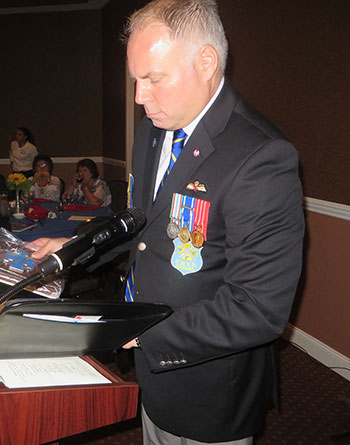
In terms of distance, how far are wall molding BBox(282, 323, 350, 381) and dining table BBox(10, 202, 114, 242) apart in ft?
6.03

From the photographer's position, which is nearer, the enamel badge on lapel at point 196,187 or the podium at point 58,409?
the podium at point 58,409

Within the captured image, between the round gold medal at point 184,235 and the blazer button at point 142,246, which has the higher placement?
the round gold medal at point 184,235

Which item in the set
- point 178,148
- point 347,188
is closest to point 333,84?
point 347,188

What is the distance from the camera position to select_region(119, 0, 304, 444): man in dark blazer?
38.1 inches

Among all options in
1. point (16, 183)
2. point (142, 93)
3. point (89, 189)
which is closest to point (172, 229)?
point (142, 93)

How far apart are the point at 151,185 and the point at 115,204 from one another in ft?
11.1

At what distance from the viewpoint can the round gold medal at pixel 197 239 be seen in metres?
1.09

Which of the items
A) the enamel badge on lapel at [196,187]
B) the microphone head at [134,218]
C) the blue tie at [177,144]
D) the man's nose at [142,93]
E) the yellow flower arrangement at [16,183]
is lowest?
the yellow flower arrangement at [16,183]

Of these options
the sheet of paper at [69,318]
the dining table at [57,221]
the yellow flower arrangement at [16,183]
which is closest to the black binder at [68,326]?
the sheet of paper at [69,318]

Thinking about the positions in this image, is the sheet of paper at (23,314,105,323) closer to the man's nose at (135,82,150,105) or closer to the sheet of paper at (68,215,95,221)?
the man's nose at (135,82,150,105)

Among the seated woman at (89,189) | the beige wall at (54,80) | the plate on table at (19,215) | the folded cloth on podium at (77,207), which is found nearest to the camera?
the plate on table at (19,215)

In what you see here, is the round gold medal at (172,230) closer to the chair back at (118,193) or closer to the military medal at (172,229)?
the military medal at (172,229)

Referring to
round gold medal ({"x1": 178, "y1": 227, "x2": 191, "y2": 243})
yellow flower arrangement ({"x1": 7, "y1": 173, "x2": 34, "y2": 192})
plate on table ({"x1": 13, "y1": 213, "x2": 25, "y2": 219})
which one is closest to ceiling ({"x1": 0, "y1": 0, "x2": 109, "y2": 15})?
yellow flower arrangement ({"x1": 7, "y1": 173, "x2": 34, "y2": 192})

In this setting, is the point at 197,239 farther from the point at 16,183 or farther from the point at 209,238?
the point at 16,183
